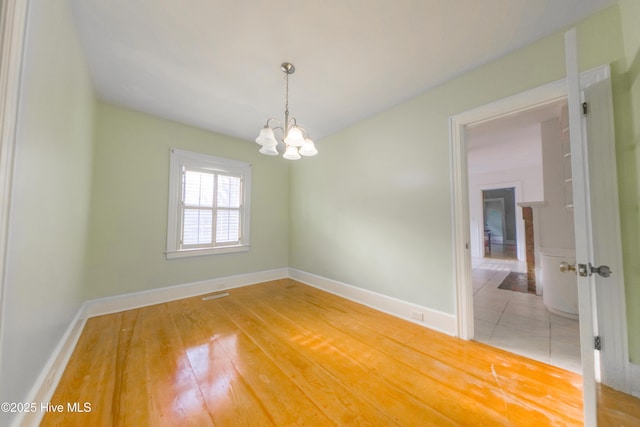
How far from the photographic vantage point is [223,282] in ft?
11.7

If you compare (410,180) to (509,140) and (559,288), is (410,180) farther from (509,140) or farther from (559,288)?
(509,140)

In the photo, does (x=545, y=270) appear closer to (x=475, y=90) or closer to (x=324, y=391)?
(x=475, y=90)

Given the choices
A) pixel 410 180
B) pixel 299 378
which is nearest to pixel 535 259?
pixel 410 180

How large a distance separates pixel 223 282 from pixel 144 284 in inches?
41.4

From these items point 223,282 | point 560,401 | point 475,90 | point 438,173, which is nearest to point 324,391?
point 560,401

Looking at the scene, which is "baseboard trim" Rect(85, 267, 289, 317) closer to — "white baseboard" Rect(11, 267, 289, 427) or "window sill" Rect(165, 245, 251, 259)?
"white baseboard" Rect(11, 267, 289, 427)

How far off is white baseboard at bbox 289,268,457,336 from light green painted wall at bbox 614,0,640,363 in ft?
3.74

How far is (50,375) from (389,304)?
2.99 metres

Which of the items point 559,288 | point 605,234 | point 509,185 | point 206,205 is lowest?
point 559,288

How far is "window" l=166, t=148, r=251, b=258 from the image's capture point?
3197 millimetres

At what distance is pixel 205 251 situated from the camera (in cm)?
343

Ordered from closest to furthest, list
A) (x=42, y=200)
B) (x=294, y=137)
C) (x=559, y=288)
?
(x=42, y=200) → (x=294, y=137) → (x=559, y=288)

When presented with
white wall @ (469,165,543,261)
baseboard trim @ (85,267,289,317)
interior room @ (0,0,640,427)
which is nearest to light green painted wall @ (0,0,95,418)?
interior room @ (0,0,640,427)

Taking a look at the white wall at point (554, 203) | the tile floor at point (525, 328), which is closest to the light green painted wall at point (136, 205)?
the tile floor at point (525, 328)
